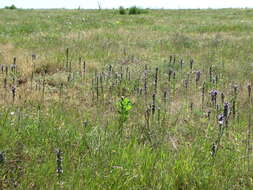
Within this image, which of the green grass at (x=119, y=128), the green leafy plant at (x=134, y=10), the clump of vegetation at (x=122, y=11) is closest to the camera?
the green grass at (x=119, y=128)

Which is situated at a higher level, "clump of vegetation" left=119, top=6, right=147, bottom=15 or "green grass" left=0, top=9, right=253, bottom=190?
"clump of vegetation" left=119, top=6, right=147, bottom=15

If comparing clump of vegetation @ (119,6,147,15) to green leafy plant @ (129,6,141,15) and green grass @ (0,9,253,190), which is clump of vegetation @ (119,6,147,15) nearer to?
green leafy plant @ (129,6,141,15)

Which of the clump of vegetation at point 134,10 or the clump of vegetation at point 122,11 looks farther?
the clump of vegetation at point 134,10

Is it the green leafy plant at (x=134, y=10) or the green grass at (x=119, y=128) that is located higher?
the green leafy plant at (x=134, y=10)

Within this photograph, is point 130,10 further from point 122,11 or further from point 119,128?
point 119,128

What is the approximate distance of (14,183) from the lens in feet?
7.45

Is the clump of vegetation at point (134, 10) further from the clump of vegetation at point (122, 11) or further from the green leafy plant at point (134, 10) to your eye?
the clump of vegetation at point (122, 11)

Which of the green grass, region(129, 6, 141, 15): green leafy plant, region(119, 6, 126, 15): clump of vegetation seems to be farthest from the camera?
region(129, 6, 141, 15): green leafy plant

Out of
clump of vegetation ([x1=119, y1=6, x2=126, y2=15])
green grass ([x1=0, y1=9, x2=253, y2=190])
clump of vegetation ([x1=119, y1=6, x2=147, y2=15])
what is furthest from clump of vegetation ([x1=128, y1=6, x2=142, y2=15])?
green grass ([x1=0, y1=9, x2=253, y2=190])

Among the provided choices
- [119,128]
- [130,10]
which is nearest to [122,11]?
[130,10]

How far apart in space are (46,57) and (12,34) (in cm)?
358

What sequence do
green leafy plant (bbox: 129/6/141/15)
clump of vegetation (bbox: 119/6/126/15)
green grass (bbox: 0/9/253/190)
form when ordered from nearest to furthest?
green grass (bbox: 0/9/253/190)
clump of vegetation (bbox: 119/6/126/15)
green leafy plant (bbox: 129/6/141/15)

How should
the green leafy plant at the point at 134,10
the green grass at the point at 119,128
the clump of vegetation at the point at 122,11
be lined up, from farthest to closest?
the green leafy plant at the point at 134,10 → the clump of vegetation at the point at 122,11 → the green grass at the point at 119,128

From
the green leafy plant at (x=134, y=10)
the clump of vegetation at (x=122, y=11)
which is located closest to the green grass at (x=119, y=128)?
the clump of vegetation at (x=122, y=11)
